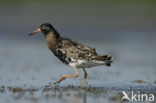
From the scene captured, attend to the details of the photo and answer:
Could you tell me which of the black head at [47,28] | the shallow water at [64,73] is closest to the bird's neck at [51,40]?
the black head at [47,28]

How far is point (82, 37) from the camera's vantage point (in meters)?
25.2

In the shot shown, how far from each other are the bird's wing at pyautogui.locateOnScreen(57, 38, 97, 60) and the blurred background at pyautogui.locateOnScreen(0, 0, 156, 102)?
1.16 meters

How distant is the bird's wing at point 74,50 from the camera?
12.0 metres

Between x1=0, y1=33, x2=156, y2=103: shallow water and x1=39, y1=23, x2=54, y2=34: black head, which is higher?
x1=39, y1=23, x2=54, y2=34: black head

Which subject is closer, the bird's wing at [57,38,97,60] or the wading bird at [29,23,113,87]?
the wading bird at [29,23,113,87]

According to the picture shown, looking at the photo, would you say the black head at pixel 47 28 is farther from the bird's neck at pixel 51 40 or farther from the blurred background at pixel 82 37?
the blurred background at pixel 82 37

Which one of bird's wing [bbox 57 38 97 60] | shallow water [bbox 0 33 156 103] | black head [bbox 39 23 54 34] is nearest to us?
shallow water [bbox 0 33 156 103]

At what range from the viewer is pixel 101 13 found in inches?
1332

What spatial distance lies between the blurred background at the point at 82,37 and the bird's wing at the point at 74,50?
116 centimetres

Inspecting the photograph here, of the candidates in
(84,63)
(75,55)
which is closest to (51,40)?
(75,55)

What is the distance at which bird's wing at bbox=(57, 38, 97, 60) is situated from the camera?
1198cm

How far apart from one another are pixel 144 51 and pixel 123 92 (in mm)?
9698

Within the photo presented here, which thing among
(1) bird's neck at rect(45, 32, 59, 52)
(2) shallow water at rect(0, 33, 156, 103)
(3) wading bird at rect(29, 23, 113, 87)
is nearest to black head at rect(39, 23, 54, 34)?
(1) bird's neck at rect(45, 32, 59, 52)

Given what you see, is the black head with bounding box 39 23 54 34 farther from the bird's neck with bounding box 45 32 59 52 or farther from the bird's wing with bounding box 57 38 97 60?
the bird's wing with bounding box 57 38 97 60
